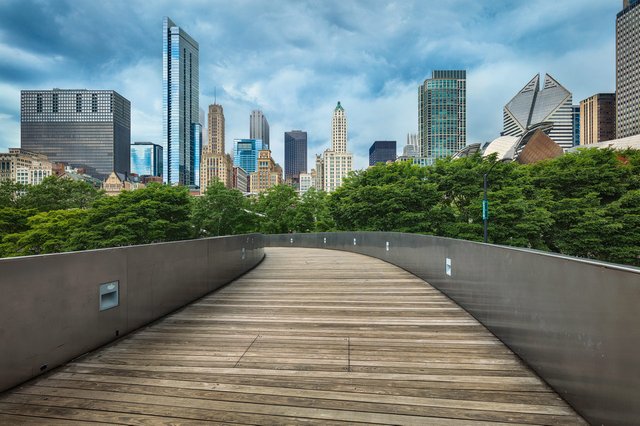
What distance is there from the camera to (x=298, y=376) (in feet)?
10.8

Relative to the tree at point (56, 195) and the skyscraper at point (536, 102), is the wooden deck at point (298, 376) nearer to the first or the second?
the tree at point (56, 195)

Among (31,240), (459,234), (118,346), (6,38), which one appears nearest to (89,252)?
(118,346)

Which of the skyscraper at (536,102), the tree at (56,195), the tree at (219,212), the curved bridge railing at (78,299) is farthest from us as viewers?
the skyscraper at (536,102)

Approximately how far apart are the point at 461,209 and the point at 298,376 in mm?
36762

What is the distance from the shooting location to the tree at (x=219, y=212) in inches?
2153

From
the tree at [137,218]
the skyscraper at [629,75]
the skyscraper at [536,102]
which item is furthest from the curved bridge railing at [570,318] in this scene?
the skyscraper at [629,75]

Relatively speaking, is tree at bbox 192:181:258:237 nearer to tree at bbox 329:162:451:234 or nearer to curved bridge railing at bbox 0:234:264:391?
tree at bbox 329:162:451:234

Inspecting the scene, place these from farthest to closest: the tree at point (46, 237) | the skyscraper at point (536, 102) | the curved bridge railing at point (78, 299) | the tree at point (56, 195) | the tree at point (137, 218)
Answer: the skyscraper at point (536, 102) → the tree at point (56, 195) → the tree at point (46, 237) → the tree at point (137, 218) → the curved bridge railing at point (78, 299)

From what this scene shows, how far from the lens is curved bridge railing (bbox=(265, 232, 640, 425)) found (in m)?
2.25

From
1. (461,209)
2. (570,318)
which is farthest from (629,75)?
(570,318)

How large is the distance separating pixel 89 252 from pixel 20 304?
92cm

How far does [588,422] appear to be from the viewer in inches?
101

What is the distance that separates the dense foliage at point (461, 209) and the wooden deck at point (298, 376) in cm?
2854

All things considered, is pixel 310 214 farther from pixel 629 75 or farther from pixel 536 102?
pixel 629 75
